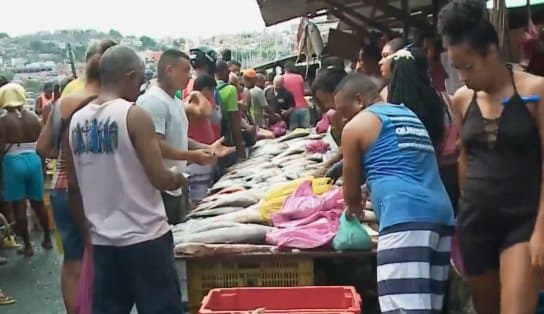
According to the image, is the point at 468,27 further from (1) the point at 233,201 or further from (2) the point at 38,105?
(2) the point at 38,105

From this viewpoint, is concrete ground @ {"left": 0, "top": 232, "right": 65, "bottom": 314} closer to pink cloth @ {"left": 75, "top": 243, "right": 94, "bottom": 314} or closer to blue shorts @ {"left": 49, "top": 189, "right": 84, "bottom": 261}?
blue shorts @ {"left": 49, "top": 189, "right": 84, "bottom": 261}

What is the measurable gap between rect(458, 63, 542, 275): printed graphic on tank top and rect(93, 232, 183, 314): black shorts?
5.21 ft

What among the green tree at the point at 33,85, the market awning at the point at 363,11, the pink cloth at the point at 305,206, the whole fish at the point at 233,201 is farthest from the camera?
the green tree at the point at 33,85

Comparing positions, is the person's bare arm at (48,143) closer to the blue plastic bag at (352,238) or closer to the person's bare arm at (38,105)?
the blue plastic bag at (352,238)

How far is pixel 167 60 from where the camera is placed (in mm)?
6625

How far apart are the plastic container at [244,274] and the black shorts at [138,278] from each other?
2.98ft

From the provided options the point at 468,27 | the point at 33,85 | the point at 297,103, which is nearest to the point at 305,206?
the point at 468,27

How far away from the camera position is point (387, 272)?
436cm

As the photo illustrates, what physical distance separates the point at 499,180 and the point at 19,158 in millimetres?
7552

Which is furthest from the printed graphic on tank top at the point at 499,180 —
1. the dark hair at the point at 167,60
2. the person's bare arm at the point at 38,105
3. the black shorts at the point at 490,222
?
the person's bare arm at the point at 38,105

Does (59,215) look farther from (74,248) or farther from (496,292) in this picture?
(496,292)

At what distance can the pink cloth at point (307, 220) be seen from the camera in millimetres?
5699

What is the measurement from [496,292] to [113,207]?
1971 millimetres

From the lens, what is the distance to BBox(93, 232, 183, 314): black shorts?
4.65 metres
